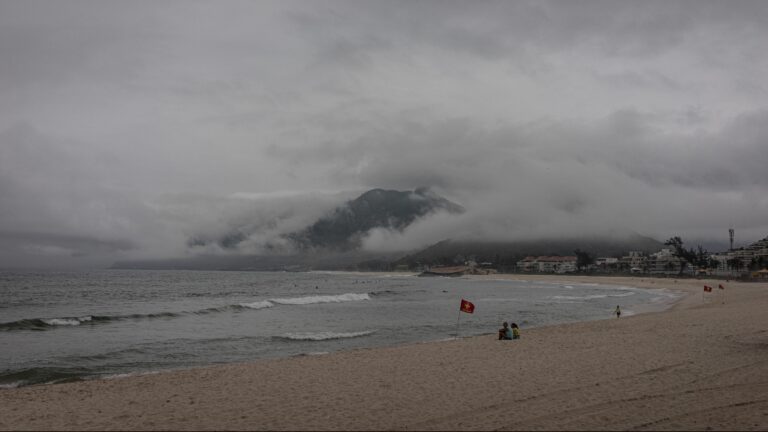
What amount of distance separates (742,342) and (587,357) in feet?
19.7

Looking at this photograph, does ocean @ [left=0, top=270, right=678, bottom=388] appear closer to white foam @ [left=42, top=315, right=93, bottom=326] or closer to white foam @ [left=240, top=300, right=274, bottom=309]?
white foam @ [left=42, top=315, right=93, bottom=326]

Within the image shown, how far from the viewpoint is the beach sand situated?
8992 mm

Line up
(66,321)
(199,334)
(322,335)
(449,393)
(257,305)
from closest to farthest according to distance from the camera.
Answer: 1. (449,393)
2. (322,335)
3. (199,334)
4. (66,321)
5. (257,305)

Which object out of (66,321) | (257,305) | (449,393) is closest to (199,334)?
(66,321)

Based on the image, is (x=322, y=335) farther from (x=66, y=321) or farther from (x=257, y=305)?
(x=257, y=305)

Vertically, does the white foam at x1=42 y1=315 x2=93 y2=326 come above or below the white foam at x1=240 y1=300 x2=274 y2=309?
above

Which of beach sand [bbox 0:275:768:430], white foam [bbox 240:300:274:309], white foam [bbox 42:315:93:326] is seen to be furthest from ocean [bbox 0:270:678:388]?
beach sand [bbox 0:275:768:430]

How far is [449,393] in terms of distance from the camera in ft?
36.7

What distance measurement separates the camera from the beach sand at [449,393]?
29.5 ft

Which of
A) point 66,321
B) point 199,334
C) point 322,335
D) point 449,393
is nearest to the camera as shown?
point 449,393

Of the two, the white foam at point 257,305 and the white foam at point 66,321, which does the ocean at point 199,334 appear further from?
the white foam at point 257,305

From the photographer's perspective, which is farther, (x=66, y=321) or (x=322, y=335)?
(x=66, y=321)

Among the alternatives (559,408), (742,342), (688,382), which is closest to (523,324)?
(742,342)

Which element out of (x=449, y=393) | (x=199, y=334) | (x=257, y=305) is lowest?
(x=257, y=305)
